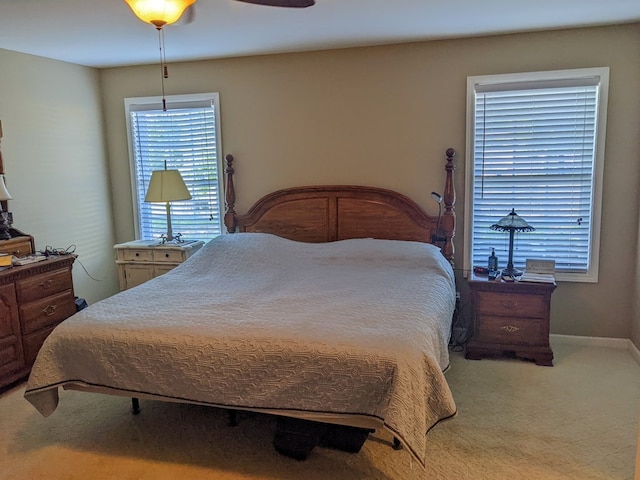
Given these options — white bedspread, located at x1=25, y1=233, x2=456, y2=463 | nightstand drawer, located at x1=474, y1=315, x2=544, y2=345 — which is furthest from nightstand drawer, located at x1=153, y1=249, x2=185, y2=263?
nightstand drawer, located at x1=474, y1=315, x2=544, y2=345

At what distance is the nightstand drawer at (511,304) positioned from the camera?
347cm

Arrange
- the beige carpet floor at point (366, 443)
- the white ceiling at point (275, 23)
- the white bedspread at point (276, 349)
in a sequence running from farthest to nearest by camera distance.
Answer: the white ceiling at point (275, 23)
the beige carpet floor at point (366, 443)
the white bedspread at point (276, 349)

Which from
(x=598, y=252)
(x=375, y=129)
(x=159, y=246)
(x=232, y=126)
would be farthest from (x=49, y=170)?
(x=598, y=252)

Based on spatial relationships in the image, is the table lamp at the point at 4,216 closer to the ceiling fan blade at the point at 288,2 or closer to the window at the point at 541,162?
the ceiling fan blade at the point at 288,2

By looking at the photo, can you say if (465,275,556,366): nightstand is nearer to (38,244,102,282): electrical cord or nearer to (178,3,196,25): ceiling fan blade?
(178,3,196,25): ceiling fan blade

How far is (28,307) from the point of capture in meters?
3.37

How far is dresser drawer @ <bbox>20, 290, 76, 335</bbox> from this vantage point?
11.0ft

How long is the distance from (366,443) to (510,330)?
5.16ft

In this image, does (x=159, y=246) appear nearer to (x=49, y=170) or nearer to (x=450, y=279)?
(x=49, y=170)

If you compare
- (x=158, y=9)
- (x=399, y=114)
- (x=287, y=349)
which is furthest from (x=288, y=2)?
(x=399, y=114)

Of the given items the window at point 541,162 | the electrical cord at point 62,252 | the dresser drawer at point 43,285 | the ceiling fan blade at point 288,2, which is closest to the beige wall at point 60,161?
the electrical cord at point 62,252

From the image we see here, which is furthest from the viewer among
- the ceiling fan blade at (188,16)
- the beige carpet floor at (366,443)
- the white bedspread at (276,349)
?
the ceiling fan blade at (188,16)

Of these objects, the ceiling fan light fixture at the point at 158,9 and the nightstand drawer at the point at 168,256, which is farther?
the nightstand drawer at the point at 168,256

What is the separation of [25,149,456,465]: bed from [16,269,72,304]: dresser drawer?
88cm
